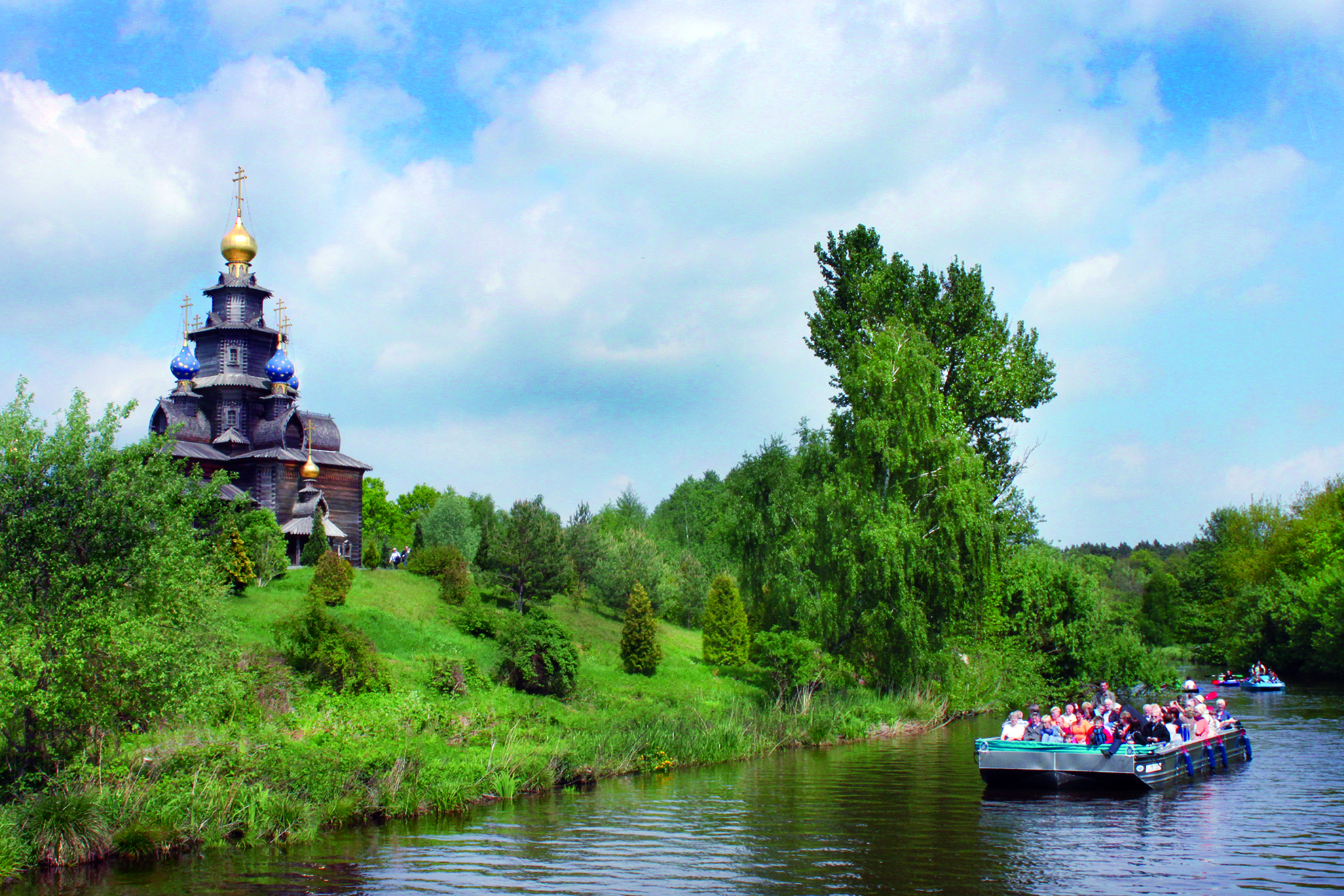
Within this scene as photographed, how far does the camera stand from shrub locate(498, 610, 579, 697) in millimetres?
30625

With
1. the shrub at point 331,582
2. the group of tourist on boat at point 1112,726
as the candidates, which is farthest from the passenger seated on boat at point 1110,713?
the shrub at point 331,582

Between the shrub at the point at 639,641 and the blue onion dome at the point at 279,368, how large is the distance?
2924cm

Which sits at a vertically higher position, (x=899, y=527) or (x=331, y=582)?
(x=899, y=527)

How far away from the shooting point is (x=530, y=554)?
157ft

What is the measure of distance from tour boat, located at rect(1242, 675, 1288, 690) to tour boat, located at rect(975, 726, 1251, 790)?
35.2 m

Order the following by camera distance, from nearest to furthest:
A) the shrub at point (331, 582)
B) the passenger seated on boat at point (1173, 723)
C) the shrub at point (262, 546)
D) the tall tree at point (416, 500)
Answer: the passenger seated on boat at point (1173, 723) < the shrub at point (331, 582) < the shrub at point (262, 546) < the tall tree at point (416, 500)

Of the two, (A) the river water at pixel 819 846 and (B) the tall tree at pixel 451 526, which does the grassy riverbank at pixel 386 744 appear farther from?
(B) the tall tree at pixel 451 526

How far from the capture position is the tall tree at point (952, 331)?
39.4 meters

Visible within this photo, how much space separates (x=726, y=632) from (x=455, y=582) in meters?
12.9

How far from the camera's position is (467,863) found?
1520cm

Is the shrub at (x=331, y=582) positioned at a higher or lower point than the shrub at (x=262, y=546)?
lower

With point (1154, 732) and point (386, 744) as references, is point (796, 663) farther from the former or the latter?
point (386, 744)

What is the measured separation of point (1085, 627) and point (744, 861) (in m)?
26.0

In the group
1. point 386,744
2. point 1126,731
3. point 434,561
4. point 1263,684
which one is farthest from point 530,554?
point 1263,684
